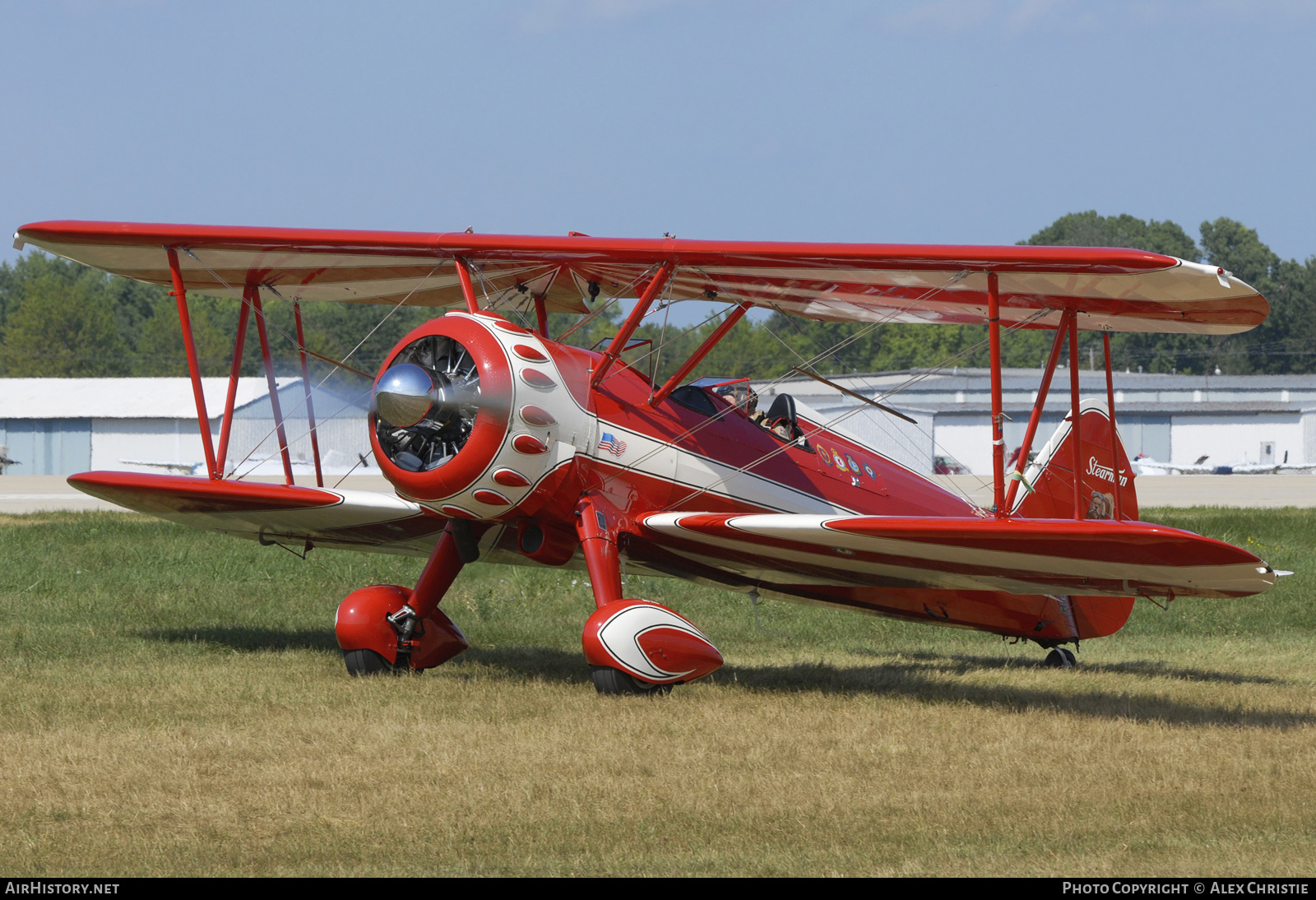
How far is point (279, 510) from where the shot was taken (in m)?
10.6

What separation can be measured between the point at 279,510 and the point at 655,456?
3.14 meters

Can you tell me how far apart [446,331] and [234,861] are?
177 inches

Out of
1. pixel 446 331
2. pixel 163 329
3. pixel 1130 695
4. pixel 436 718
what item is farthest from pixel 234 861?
pixel 163 329

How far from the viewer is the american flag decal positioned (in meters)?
9.41

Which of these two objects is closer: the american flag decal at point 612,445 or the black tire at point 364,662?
the american flag decal at point 612,445

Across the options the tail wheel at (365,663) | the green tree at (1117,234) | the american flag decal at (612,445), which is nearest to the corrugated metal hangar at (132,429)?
the tail wheel at (365,663)

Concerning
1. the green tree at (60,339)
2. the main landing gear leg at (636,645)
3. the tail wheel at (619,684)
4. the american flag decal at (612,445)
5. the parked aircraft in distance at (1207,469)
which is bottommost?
the parked aircraft in distance at (1207,469)

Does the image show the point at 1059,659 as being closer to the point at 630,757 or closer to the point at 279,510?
the point at 630,757

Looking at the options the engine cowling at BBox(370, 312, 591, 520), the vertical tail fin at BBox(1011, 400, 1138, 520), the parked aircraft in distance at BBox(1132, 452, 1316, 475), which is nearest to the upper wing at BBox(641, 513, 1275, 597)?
the engine cowling at BBox(370, 312, 591, 520)

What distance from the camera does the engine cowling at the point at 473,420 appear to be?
8750mm

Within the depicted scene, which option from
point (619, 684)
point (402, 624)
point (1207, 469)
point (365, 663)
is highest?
point (402, 624)

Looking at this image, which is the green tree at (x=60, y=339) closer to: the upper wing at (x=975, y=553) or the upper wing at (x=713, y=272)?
the upper wing at (x=713, y=272)

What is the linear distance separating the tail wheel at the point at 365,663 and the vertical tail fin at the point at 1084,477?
5.60 metres

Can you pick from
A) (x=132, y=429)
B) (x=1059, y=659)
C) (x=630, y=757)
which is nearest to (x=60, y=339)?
(x=132, y=429)
